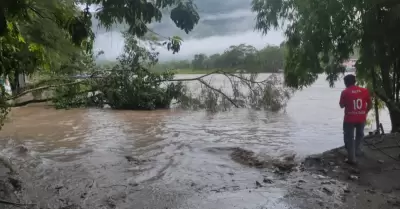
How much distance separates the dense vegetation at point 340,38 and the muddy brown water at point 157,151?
2.31m

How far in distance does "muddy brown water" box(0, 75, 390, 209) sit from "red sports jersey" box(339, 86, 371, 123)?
5.84 ft

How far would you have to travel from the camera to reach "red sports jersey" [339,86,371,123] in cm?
791

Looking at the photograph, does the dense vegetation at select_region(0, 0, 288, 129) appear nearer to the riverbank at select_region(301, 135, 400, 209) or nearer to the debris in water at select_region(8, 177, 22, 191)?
the debris in water at select_region(8, 177, 22, 191)

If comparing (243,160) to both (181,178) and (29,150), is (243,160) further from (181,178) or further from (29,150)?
(29,150)

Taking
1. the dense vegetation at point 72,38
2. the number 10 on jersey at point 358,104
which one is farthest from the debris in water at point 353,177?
the dense vegetation at point 72,38

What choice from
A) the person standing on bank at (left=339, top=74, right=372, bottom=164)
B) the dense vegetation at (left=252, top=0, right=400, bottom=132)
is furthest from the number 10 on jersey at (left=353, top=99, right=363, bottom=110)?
the dense vegetation at (left=252, top=0, right=400, bottom=132)

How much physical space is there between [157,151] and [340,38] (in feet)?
18.2

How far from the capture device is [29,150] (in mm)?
12328

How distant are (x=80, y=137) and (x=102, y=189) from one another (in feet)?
26.1

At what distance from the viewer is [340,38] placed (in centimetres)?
984

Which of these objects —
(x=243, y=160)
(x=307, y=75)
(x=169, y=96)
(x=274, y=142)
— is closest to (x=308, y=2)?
(x=307, y=75)

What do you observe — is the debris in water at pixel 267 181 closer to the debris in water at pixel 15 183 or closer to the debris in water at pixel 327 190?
the debris in water at pixel 327 190

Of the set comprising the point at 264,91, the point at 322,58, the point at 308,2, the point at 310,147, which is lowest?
the point at 310,147

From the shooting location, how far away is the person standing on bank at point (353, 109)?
7.92 meters
